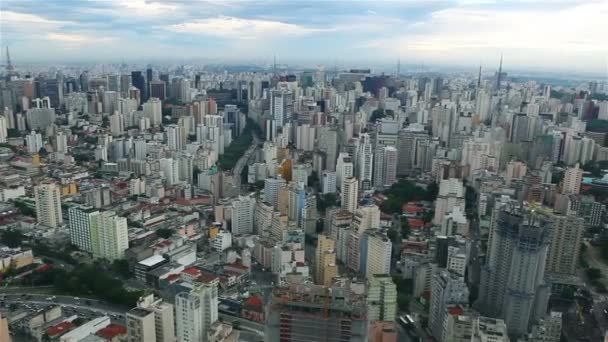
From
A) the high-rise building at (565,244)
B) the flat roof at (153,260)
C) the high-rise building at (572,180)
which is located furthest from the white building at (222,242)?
the high-rise building at (572,180)

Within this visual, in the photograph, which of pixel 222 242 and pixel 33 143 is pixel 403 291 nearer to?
pixel 222 242

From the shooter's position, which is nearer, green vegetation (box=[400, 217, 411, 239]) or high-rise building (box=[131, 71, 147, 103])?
green vegetation (box=[400, 217, 411, 239])

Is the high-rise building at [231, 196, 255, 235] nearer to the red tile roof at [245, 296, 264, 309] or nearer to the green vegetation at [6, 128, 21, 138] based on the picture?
the red tile roof at [245, 296, 264, 309]

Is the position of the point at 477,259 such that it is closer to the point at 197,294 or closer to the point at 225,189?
the point at 197,294

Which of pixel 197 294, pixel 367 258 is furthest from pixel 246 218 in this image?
pixel 197 294

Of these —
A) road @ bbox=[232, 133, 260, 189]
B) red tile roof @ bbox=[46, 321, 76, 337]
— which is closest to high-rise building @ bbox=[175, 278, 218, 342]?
red tile roof @ bbox=[46, 321, 76, 337]

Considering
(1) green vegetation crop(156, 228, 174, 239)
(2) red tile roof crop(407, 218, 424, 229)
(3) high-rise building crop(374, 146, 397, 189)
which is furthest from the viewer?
(3) high-rise building crop(374, 146, 397, 189)
